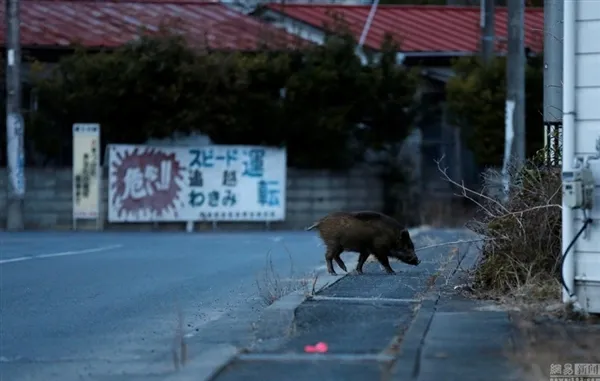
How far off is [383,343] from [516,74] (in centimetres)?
1575

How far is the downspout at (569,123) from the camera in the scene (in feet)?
26.1

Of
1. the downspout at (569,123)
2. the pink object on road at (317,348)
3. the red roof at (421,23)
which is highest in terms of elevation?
the red roof at (421,23)

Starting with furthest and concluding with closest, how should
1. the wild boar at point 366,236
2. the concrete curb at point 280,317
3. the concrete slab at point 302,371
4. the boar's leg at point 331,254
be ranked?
the boar's leg at point 331,254
the wild boar at point 366,236
the concrete curb at point 280,317
the concrete slab at point 302,371

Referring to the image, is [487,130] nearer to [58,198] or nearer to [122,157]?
[122,157]

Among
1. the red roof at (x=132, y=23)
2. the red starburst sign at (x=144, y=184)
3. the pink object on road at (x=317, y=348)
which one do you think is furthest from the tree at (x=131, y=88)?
the pink object on road at (x=317, y=348)

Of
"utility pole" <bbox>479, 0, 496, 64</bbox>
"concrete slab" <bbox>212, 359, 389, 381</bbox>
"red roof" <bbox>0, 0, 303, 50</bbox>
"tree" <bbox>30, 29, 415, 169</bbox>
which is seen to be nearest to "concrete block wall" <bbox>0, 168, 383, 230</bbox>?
"tree" <bbox>30, 29, 415, 169</bbox>

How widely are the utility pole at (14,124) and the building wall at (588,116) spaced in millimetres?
18153

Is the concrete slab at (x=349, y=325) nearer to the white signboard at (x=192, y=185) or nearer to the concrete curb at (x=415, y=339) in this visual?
the concrete curb at (x=415, y=339)

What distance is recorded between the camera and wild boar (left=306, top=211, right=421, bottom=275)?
452 inches

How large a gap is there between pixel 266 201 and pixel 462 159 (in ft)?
20.9

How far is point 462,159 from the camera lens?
28.9 metres

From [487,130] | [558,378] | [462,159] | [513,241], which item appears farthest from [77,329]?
[462,159]

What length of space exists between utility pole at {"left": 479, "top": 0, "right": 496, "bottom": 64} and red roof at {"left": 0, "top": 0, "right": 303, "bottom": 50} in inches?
187

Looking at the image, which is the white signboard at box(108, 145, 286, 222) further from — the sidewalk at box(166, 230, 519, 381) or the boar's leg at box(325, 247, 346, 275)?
the sidewalk at box(166, 230, 519, 381)
